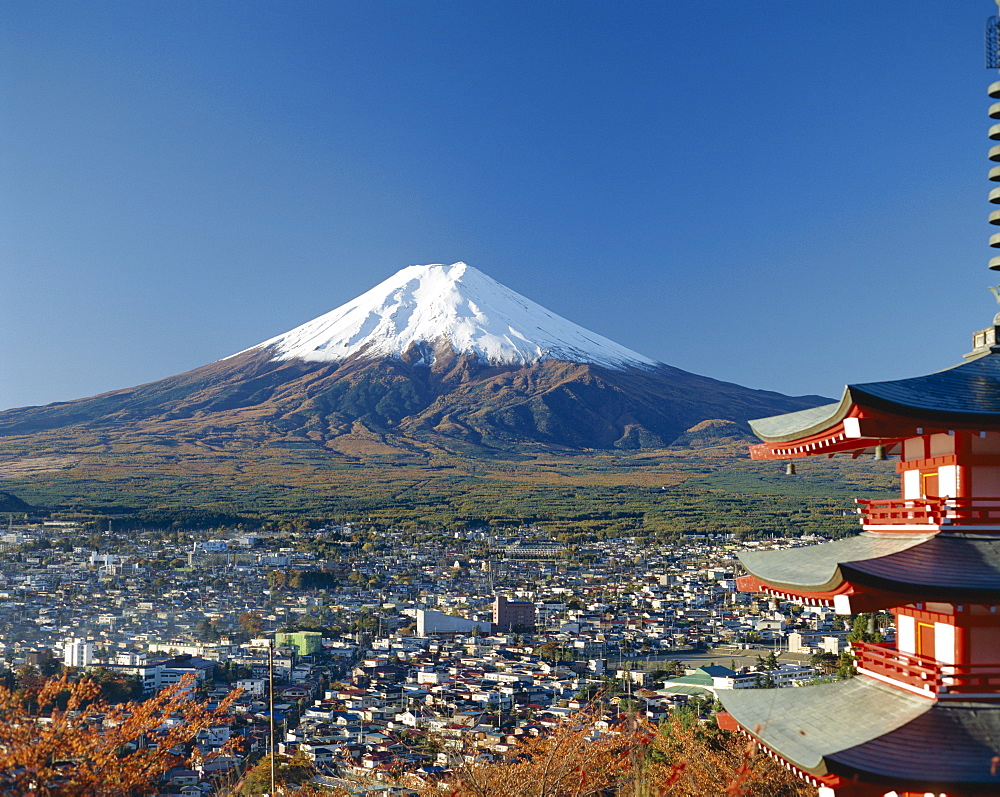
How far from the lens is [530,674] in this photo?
96.3 ft

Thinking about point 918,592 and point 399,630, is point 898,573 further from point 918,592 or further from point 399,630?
point 399,630

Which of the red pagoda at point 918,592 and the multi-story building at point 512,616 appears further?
the multi-story building at point 512,616

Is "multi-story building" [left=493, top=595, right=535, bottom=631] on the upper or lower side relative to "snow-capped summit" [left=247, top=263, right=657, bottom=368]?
lower

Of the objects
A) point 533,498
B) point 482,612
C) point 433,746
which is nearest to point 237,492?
point 533,498

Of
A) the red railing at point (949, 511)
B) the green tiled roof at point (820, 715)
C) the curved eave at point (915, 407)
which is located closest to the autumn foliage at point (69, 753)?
the green tiled roof at point (820, 715)

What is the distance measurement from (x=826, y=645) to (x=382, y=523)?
41.8 m

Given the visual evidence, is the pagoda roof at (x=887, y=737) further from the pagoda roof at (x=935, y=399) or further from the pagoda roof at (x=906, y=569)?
the pagoda roof at (x=935, y=399)

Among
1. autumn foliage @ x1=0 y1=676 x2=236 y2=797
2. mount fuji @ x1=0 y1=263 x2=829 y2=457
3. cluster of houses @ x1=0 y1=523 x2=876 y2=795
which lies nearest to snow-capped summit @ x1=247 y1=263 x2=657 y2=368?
mount fuji @ x1=0 y1=263 x2=829 y2=457

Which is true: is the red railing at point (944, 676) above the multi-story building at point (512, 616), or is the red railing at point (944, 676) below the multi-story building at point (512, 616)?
above

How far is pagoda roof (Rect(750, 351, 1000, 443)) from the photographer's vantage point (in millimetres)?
6273

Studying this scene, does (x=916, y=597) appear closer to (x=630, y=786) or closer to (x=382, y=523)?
(x=630, y=786)

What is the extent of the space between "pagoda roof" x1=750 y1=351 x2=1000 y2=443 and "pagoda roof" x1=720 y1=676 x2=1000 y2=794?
1.86 m

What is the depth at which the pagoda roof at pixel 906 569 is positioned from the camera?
613 cm

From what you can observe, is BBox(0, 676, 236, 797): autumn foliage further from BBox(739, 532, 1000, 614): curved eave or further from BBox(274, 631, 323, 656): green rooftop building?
BBox(274, 631, 323, 656): green rooftop building
